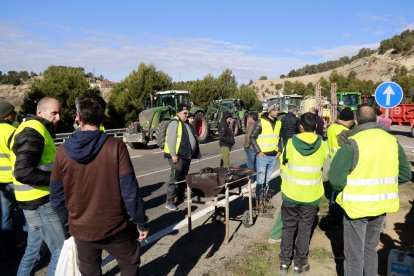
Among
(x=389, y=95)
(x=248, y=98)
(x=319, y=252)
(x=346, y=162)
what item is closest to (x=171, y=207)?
(x=319, y=252)

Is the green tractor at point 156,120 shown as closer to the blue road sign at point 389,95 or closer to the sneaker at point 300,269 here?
the blue road sign at point 389,95

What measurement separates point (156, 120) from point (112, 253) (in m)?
14.9

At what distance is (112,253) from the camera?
2824 mm

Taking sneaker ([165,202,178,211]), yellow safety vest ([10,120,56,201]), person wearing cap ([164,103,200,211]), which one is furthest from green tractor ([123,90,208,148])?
yellow safety vest ([10,120,56,201])

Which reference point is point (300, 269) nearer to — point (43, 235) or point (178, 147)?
point (43, 235)

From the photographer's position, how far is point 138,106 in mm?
26375

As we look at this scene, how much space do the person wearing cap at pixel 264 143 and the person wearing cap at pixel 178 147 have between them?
1193mm

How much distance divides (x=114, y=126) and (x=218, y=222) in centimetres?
1951

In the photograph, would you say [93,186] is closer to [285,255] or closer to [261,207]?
[285,255]

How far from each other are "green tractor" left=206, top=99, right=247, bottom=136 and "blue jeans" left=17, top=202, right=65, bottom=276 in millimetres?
17907

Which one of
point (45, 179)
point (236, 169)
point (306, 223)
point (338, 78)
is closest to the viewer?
point (45, 179)

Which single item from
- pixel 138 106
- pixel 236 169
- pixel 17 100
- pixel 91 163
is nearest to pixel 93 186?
pixel 91 163

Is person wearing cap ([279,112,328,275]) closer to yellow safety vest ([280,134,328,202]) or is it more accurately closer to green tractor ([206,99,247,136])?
yellow safety vest ([280,134,328,202])

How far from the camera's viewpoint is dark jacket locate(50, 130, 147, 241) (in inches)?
103
